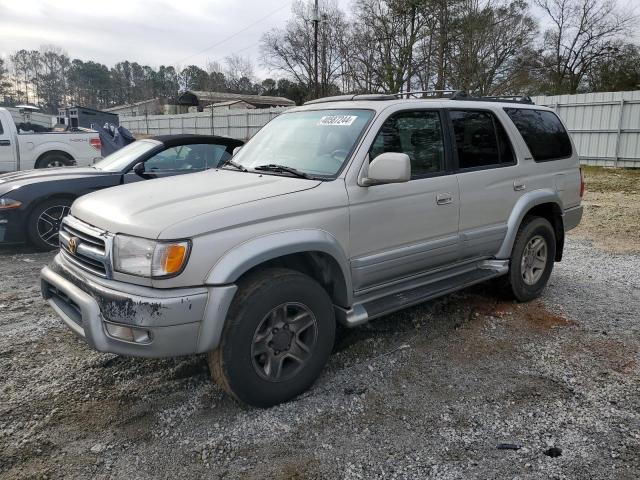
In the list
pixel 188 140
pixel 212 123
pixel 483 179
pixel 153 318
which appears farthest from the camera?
pixel 212 123

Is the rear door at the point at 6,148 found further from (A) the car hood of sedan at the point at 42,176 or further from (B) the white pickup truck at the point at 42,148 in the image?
(A) the car hood of sedan at the point at 42,176

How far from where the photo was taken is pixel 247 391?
2900mm

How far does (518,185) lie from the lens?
452cm

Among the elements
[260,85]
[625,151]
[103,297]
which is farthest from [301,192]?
[260,85]

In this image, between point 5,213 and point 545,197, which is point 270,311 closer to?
point 545,197

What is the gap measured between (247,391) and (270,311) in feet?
1.59

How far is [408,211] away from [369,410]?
4.63 ft

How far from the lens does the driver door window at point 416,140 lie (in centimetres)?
362

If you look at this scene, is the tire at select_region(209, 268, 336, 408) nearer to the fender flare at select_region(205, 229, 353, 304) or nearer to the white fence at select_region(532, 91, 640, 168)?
the fender flare at select_region(205, 229, 353, 304)

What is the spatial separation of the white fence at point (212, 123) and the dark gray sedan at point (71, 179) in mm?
16784

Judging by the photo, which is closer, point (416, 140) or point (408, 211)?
point (408, 211)

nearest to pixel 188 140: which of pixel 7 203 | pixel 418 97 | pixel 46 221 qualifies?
pixel 46 221

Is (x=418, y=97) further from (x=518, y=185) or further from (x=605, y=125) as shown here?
(x=605, y=125)

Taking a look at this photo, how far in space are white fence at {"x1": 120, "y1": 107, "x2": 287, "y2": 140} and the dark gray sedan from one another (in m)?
16.8
